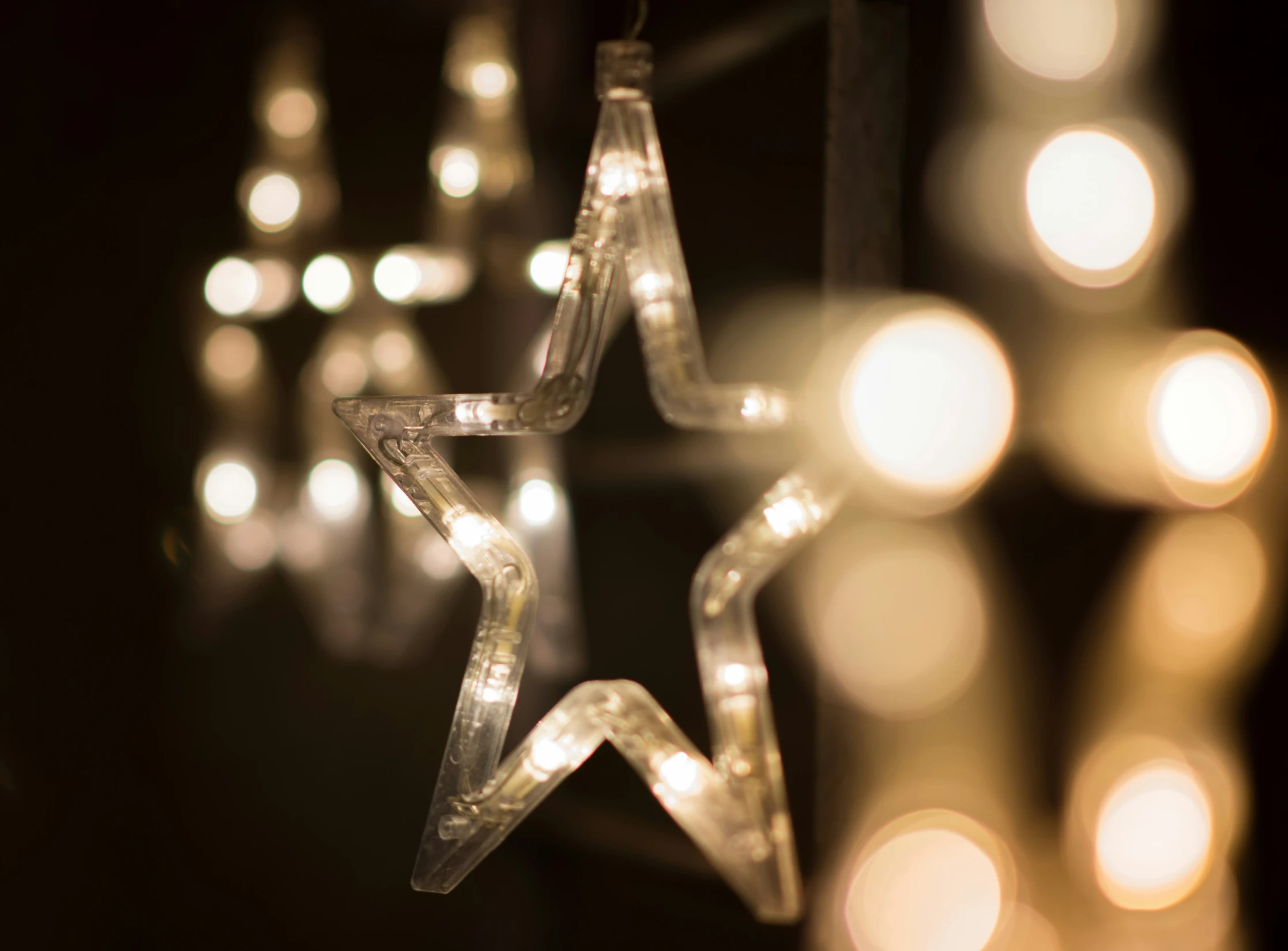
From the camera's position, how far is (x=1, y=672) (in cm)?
125

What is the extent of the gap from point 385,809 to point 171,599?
41 centimetres

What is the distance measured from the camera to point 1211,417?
93cm

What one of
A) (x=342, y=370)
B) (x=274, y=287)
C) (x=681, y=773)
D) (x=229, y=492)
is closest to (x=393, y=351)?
(x=342, y=370)

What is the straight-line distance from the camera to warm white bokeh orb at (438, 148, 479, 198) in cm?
159

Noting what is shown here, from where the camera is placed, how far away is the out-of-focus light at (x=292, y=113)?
159cm

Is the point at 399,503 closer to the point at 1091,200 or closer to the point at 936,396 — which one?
the point at 936,396

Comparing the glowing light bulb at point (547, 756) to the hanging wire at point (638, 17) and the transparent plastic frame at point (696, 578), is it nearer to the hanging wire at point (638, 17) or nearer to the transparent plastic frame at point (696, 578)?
the transparent plastic frame at point (696, 578)

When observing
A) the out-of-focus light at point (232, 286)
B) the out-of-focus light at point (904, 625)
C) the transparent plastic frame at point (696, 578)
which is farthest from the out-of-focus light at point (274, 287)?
the out-of-focus light at point (904, 625)

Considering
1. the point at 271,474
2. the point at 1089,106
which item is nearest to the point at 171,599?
the point at 271,474

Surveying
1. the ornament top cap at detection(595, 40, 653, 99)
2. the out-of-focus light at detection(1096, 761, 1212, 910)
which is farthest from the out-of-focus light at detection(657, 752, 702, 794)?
the ornament top cap at detection(595, 40, 653, 99)

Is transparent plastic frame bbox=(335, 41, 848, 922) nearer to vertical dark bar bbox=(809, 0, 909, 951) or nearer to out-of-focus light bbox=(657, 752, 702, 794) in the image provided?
out-of-focus light bbox=(657, 752, 702, 794)

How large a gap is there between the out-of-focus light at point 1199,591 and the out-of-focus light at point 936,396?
0.16 metres

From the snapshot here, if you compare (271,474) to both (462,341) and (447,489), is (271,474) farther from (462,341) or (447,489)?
(447,489)

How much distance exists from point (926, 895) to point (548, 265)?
3.07ft
